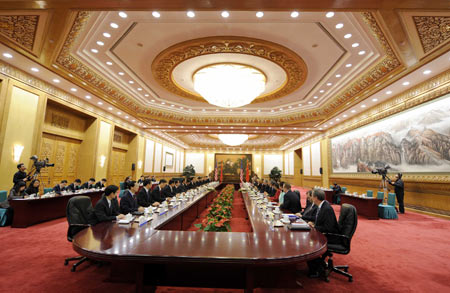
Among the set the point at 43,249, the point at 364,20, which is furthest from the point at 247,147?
the point at 43,249

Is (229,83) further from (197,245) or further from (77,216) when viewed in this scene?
(197,245)

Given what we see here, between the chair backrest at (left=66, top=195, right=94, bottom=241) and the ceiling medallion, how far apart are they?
167 inches

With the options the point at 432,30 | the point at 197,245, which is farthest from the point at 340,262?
the point at 432,30

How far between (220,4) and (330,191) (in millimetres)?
8388

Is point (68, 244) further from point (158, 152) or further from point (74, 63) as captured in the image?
point (158, 152)

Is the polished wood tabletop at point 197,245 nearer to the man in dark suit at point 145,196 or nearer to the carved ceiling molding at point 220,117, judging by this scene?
the man in dark suit at point 145,196

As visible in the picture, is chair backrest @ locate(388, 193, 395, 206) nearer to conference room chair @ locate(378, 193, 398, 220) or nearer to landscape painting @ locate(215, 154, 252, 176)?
conference room chair @ locate(378, 193, 398, 220)

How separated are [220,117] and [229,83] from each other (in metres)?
5.27

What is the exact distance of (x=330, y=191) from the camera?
30.2 ft

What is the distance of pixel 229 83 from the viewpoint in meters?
6.34

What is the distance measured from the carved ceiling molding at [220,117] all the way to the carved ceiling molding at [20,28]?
0.60 m

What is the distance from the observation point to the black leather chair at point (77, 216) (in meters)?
2.80

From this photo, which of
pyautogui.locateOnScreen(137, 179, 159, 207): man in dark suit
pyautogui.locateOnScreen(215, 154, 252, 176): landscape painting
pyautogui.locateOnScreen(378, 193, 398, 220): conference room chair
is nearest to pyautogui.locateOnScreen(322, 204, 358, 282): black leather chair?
pyautogui.locateOnScreen(137, 179, 159, 207): man in dark suit

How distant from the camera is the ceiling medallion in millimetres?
5375
